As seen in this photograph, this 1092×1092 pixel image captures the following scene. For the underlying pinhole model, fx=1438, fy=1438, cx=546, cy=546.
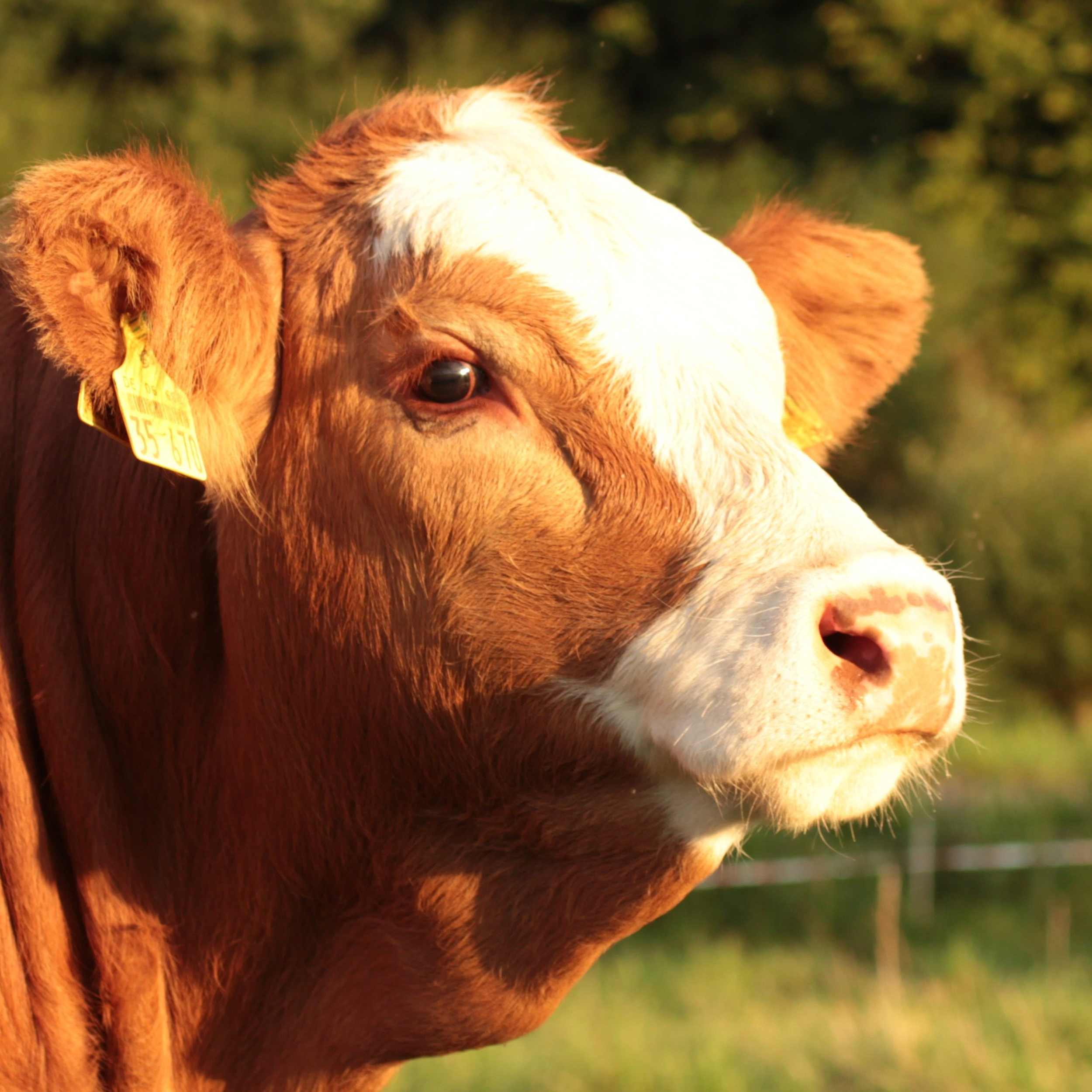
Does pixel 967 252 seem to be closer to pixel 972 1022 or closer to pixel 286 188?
pixel 972 1022

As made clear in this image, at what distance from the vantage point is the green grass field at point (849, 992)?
606 cm

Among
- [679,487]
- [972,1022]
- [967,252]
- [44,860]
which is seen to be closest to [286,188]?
[679,487]

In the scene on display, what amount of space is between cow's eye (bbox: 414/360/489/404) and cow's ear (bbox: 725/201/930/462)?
110 cm

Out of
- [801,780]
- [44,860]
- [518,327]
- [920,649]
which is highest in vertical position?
[518,327]

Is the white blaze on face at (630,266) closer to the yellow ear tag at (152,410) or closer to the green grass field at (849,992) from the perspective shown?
the yellow ear tag at (152,410)

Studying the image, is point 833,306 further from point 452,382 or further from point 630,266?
point 452,382

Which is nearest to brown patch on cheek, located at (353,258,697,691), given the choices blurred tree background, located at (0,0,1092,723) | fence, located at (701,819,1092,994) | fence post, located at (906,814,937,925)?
fence, located at (701,819,1092,994)

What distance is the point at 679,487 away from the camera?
95.5 inches

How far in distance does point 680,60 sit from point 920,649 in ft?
85.5

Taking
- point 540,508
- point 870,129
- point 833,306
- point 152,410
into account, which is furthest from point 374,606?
point 870,129

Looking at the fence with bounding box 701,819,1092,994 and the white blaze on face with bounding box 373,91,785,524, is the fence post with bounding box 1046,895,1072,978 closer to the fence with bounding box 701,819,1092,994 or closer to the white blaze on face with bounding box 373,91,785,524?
the fence with bounding box 701,819,1092,994

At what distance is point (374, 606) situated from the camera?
2512 mm

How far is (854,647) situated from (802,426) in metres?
1.27

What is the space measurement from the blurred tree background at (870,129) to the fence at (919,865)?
25.9ft
